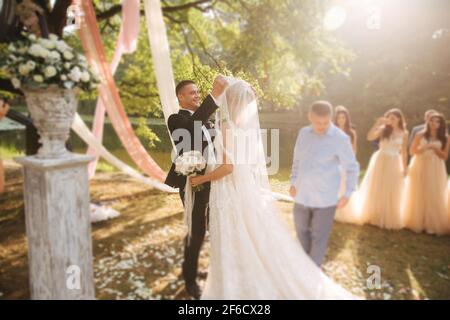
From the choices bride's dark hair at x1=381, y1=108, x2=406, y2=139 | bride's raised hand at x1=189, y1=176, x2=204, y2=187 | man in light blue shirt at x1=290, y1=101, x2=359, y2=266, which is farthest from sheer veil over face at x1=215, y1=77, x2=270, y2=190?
bride's dark hair at x1=381, y1=108, x2=406, y2=139

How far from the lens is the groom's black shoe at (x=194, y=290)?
2.82 m

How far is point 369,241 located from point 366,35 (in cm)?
787

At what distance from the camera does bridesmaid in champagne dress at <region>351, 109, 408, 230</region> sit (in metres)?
4.14

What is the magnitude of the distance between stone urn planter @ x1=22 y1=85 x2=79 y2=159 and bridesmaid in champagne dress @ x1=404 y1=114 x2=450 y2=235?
3700 mm

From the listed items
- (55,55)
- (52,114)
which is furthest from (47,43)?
(52,114)

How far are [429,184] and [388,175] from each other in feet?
1.49

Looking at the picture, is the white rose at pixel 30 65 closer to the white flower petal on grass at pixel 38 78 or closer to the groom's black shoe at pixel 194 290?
the white flower petal on grass at pixel 38 78

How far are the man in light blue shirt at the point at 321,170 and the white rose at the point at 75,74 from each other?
5.19 feet

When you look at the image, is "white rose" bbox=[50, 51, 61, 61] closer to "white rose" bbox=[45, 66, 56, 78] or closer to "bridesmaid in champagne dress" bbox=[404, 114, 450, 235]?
"white rose" bbox=[45, 66, 56, 78]

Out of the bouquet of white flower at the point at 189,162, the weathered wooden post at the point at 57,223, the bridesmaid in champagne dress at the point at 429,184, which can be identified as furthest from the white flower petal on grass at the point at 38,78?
the bridesmaid in champagne dress at the point at 429,184
